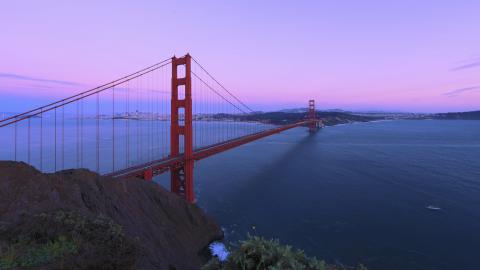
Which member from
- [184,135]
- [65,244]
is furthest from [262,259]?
[184,135]

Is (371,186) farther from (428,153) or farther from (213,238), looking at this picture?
(428,153)

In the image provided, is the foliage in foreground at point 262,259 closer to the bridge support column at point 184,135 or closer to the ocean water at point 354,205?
the ocean water at point 354,205

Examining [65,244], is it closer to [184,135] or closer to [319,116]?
[184,135]

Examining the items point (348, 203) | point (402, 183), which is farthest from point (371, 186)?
point (348, 203)

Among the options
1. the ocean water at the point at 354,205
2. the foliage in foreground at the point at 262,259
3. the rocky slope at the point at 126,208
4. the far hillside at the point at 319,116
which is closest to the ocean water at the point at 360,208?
the ocean water at the point at 354,205

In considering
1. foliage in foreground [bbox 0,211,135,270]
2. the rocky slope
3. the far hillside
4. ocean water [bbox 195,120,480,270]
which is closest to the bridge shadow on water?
ocean water [bbox 195,120,480,270]
